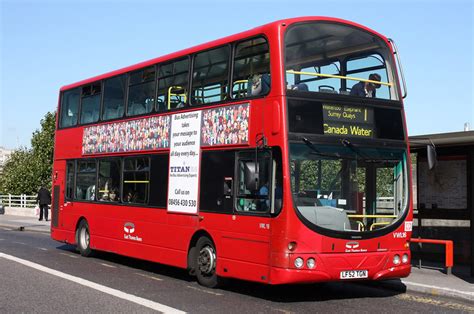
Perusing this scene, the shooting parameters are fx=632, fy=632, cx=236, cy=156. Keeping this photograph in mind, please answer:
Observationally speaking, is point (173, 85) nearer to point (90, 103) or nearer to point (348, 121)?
point (348, 121)

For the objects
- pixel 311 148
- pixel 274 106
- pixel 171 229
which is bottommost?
pixel 171 229

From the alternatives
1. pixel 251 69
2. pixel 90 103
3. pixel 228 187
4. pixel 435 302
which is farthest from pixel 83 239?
pixel 435 302

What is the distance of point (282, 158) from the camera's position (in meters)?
8.96

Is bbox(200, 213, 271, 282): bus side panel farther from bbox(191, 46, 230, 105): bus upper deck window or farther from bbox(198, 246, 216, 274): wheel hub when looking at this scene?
bbox(191, 46, 230, 105): bus upper deck window

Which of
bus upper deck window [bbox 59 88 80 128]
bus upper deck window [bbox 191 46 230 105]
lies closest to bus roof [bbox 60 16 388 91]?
bus upper deck window [bbox 191 46 230 105]

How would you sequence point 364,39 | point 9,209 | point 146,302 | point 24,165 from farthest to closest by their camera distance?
1. point 24,165
2. point 9,209
3. point 364,39
4. point 146,302

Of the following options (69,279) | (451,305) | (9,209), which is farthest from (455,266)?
(9,209)

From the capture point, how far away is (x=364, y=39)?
10.3 m

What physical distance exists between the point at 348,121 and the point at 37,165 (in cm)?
5135

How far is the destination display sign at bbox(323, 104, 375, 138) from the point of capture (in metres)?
9.30

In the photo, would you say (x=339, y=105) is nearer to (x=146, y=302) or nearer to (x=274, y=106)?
(x=274, y=106)

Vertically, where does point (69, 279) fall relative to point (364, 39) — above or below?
below

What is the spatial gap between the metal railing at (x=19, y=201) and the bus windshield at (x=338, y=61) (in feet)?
114

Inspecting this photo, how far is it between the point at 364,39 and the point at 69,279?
6573 mm
